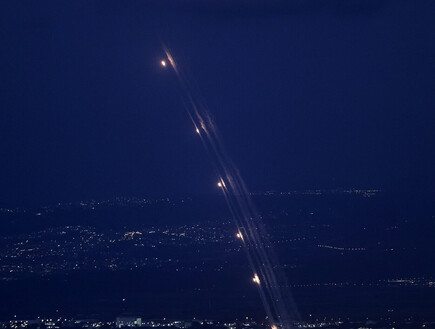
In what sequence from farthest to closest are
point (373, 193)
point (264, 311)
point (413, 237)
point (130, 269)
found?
1. point (373, 193)
2. point (413, 237)
3. point (130, 269)
4. point (264, 311)

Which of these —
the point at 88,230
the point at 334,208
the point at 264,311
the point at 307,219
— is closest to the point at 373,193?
the point at 334,208

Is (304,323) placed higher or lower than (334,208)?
lower

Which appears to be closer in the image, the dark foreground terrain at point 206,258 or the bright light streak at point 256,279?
the dark foreground terrain at point 206,258

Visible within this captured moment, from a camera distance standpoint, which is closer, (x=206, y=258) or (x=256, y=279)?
(x=256, y=279)

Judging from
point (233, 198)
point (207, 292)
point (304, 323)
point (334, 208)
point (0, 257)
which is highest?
point (233, 198)

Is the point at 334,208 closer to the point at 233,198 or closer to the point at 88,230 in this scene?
the point at 233,198

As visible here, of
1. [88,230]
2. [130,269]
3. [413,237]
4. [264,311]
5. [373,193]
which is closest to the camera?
[264,311]

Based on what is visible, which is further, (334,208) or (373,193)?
(373,193)

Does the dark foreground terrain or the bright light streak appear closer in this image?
the dark foreground terrain

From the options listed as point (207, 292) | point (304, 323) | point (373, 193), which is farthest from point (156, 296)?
point (373, 193)

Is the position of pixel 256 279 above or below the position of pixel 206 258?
below
